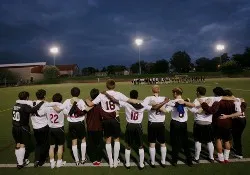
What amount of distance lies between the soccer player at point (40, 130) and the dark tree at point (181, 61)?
136 m

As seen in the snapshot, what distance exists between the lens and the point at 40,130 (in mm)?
7898

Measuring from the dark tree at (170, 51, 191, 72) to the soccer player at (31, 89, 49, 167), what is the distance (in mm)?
135840

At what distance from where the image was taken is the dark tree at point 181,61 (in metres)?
140

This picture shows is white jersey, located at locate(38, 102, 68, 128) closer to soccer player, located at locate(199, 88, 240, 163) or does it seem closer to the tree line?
soccer player, located at locate(199, 88, 240, 163)

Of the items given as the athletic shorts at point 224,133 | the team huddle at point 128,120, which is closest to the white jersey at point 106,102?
the team huddle at point 128,120

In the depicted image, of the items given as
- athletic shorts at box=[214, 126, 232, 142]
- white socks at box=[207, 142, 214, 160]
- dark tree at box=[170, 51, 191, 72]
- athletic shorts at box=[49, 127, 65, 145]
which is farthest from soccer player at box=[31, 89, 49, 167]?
dark tree at box=[170, 51, 191, 72]

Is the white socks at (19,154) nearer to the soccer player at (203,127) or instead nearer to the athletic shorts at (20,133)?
the athletic shorts at (20,133)

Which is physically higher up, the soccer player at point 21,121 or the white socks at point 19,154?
the soccer player at point 21,121

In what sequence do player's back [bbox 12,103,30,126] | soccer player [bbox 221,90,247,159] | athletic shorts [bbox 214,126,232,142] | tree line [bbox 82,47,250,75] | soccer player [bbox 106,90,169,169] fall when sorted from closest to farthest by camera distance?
soccer player [bbox 106,90,169,169] < player's back [bbox 12,103,30,126] < athletic shorts [bbox 214,126,232,142] < soccer player [bbox 221,90,247,159] < tree line [bbox 82,47,250,75]

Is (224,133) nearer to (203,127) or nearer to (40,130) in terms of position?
(203,127)

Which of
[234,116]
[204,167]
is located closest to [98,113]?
[204,167]

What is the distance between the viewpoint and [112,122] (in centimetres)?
767

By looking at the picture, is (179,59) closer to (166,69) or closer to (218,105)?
(166,69)

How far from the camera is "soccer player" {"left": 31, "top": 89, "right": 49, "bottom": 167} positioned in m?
7.87
